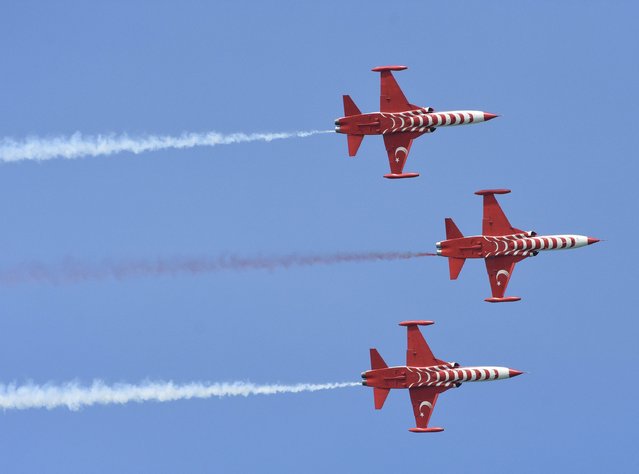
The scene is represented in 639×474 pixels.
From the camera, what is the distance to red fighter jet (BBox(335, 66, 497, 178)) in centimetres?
13738

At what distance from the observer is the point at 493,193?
14112cm

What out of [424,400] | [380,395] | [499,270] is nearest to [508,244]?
[499,270]

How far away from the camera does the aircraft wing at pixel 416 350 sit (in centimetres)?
13812

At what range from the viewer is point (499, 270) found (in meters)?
142

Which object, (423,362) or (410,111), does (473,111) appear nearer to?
(410,111)

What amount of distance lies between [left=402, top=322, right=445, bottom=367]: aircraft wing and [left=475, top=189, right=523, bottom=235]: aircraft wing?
6845 millimetres

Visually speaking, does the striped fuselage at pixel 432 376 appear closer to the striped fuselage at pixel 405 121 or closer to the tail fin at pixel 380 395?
the tail fin at pixel 380 395

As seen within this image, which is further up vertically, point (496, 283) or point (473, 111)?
point (473, 111)

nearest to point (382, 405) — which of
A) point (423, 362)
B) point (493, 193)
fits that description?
point (423, 362)

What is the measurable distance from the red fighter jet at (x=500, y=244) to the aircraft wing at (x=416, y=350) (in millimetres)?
4571

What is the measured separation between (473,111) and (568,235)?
8.47m

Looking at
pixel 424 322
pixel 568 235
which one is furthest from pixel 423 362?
pixel 568 235

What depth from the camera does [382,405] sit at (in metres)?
135

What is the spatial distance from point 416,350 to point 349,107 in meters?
13.1
